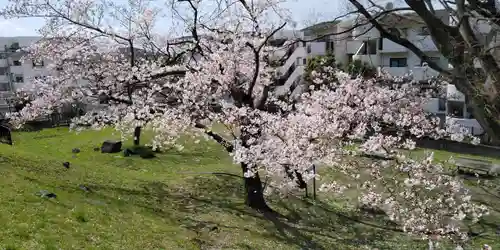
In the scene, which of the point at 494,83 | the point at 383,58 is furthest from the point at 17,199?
the point at 383,58

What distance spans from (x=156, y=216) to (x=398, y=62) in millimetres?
25781

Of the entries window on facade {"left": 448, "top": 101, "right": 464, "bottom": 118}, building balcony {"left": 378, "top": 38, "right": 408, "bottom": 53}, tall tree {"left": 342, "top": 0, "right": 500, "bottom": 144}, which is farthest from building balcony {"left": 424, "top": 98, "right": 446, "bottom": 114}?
tall tree {"left": 342, "top": 0, "right": 500, "bottom": 144}

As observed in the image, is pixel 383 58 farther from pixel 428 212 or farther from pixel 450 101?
pixel 428 212

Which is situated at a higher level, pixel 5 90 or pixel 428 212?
pixel 5 90

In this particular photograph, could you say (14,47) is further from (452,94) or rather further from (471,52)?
(471,52)

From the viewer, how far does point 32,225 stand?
7.86 metres

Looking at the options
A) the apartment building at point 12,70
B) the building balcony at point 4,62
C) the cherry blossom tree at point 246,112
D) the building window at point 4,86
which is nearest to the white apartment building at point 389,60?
the cherry blossom tree at point 246,112

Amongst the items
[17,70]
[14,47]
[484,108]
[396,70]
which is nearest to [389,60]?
[396,70]

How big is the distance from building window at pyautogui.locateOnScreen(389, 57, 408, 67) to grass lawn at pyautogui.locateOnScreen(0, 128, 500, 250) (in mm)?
17136

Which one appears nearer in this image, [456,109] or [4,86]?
[456,109]

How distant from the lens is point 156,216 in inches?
452

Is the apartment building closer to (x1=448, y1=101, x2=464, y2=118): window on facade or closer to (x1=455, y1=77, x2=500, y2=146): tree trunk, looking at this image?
(x1=448, y1=101, x2=464, y2=118): window on facade

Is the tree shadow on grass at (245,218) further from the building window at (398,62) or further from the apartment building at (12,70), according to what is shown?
the apartment building at (12,70)

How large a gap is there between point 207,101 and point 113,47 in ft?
30.0
